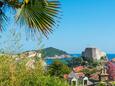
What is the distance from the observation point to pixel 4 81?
370 inches

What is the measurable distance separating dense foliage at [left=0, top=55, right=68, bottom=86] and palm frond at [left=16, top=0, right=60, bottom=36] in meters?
0.80

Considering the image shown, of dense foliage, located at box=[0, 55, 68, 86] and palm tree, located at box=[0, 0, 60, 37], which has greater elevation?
palm tree, located at box=[0, 0, 60, 37]

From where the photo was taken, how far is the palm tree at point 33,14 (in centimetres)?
995

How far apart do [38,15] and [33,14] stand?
11cm

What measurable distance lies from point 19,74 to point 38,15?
1.49 metres

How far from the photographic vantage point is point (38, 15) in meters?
10.1

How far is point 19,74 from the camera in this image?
30.6 feet

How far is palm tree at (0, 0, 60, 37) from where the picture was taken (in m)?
9.95

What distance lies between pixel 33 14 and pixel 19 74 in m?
1.48

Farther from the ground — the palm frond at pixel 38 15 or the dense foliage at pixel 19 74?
the palm frond at pixel 38 15

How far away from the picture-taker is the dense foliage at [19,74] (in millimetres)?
9188

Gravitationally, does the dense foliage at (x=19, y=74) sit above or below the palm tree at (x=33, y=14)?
below

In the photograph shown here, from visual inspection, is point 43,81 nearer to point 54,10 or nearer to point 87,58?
point 54,10

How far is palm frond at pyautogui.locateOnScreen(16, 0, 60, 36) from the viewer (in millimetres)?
9945
